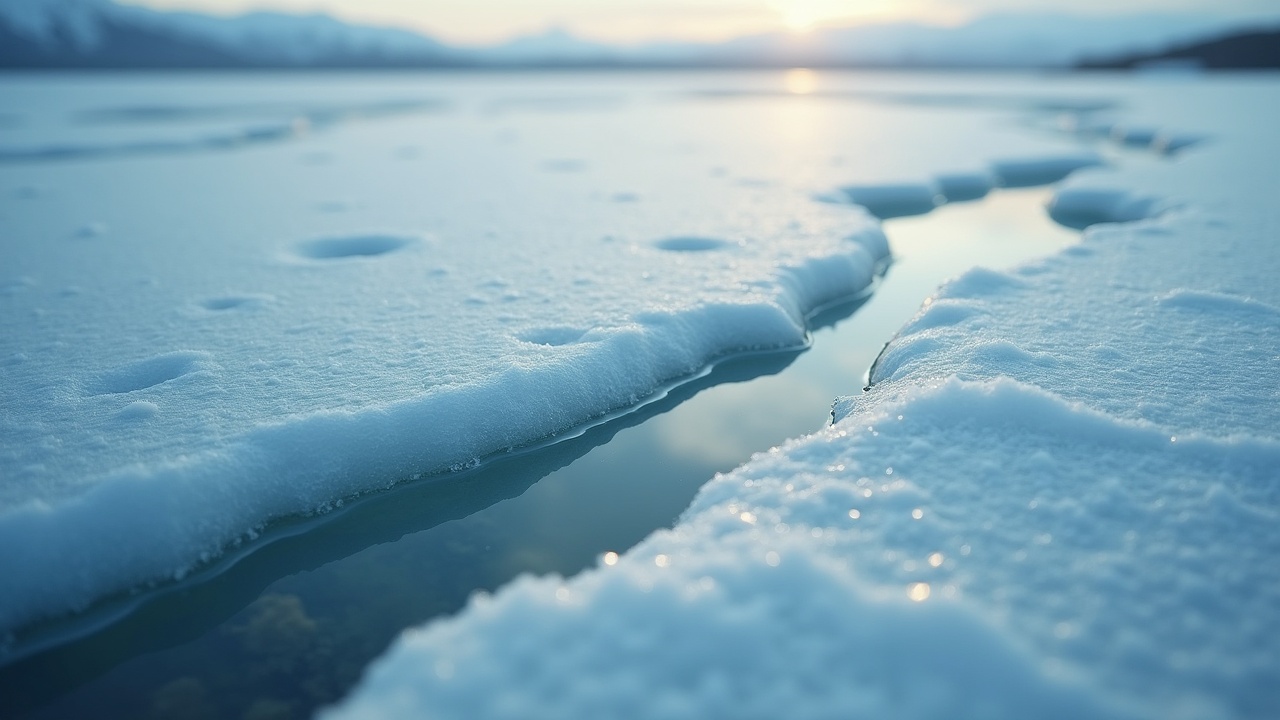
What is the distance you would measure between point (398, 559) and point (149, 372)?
1.69m

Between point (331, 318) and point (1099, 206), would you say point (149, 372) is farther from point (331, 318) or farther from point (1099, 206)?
point (1099, 206)

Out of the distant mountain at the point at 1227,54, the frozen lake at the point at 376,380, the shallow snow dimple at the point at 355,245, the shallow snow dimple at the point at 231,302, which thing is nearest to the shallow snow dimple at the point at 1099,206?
the frozen lake at the point at 376,380

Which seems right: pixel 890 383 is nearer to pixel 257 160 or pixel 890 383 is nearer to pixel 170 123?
pixel 257 160

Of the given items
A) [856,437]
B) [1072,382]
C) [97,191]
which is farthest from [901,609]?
[97,191]

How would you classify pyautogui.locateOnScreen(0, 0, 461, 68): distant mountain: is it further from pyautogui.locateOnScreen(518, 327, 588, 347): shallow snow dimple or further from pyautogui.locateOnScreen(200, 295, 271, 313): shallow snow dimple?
pyautogui.locateOnScreen(518, 327, 588, 347): shallow snow dimple

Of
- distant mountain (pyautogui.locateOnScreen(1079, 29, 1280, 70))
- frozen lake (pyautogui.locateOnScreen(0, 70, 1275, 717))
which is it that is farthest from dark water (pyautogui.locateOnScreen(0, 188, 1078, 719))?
distant mountain (pyautogui.locateOnScreen(1079, 29, 1280, 70))

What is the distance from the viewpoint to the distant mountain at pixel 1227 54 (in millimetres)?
36844

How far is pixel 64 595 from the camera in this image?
87.7 inches

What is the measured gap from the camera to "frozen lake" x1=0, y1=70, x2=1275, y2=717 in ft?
7.39

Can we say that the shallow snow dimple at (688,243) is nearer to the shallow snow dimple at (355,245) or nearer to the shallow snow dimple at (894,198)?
the shallow snow dimple at (355,245)

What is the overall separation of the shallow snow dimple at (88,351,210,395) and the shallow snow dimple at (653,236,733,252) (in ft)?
10.1

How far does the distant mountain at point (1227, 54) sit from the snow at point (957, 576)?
44187mm

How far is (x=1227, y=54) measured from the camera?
39.4m

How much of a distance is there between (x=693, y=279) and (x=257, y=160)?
8.67m
